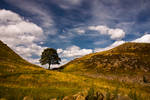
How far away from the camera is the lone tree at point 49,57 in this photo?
2362 inches

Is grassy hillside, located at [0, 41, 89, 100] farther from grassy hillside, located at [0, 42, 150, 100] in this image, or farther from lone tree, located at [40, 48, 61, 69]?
lone tree, located at [40, 48, 61, 69]

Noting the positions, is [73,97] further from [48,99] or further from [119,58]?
[119,58]

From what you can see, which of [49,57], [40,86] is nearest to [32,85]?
[40,86]

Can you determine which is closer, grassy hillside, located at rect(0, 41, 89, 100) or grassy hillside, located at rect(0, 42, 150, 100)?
grassy hillside, located at rect(0, 41, 89, 100)

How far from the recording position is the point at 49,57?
60469mm

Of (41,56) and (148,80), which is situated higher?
(41,56)

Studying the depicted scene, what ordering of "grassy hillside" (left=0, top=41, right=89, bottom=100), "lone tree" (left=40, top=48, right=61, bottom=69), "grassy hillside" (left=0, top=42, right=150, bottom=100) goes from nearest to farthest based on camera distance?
"grassy hillside" (left=0, top=41, right=89, bottom=100) < "grassy hillside" (left=0, top=42, right=150, bottom=100) < "lone tree" (left=40, top=48, right=61, bottom=69)

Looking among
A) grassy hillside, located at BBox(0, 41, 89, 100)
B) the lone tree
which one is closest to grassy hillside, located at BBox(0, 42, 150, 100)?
grassy hillside, located at BBox(0, 41, 89, 100)

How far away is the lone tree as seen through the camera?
60000 millimetres

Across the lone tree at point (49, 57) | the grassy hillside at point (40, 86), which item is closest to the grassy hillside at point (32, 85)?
the grassy hillside at point (40, 86)

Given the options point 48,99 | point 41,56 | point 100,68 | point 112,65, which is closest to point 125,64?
point 112,65

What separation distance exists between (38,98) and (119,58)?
55.5 metres

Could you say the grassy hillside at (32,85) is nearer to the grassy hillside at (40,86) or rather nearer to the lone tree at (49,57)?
the grassy hillside at (40,86)

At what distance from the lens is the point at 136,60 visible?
51.4m
